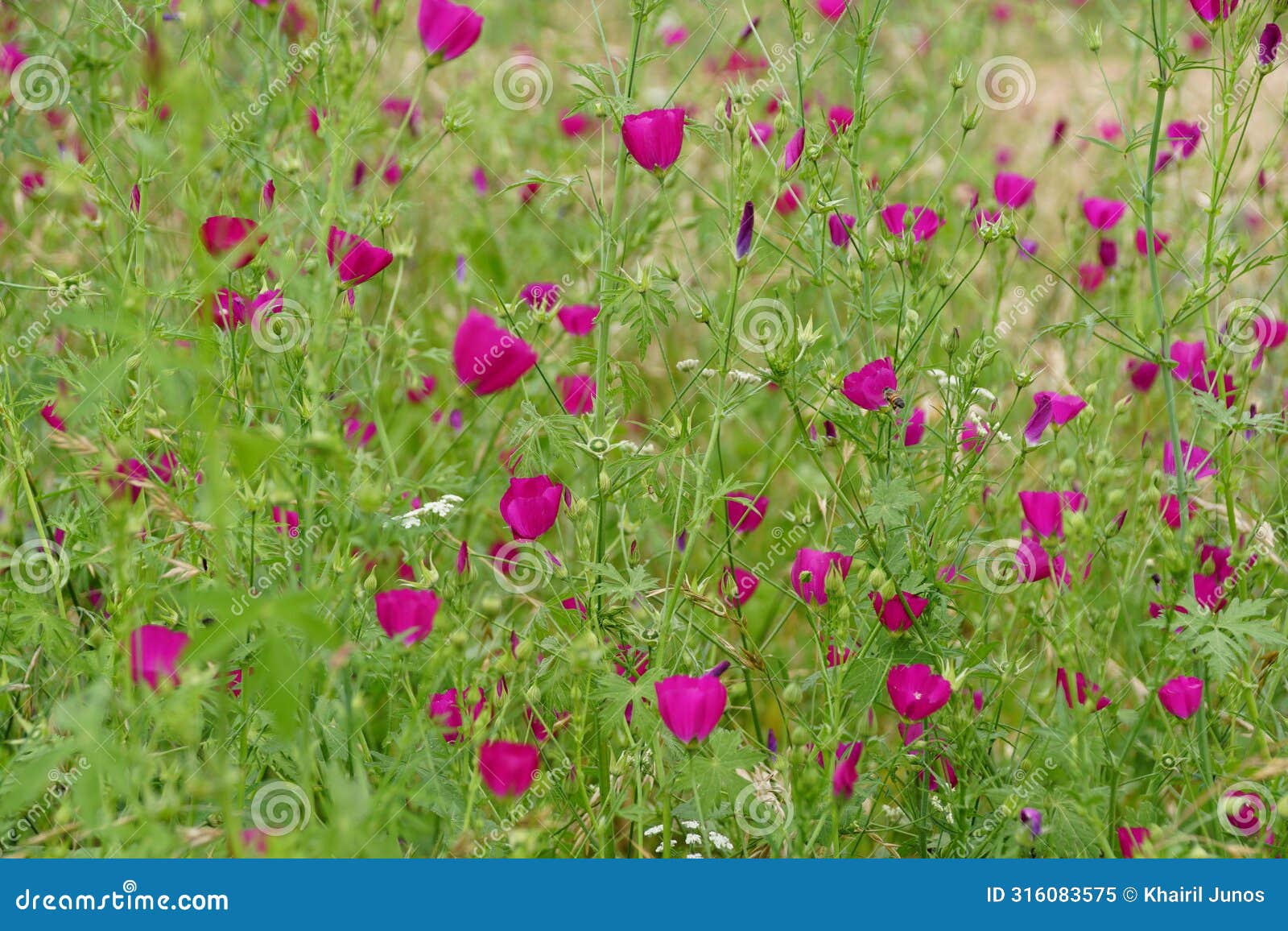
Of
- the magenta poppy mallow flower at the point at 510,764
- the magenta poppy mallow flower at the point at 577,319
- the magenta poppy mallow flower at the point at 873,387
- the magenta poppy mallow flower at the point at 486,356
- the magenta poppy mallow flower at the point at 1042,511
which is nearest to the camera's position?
the magenta poppy mallow flower at the point at 510,764

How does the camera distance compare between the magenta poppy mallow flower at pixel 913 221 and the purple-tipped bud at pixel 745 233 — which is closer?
the purple-tipped bud at pixel 745 233

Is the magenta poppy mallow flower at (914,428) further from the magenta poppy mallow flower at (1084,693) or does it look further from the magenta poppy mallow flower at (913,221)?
the magenta poppy mallow flower at (1084,693)

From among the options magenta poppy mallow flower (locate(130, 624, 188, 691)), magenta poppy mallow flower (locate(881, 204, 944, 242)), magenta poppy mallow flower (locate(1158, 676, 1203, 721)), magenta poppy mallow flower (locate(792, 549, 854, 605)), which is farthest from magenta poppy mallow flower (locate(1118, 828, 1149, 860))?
magenta poppy mallow flower (locate(130, 624, 188, 691))

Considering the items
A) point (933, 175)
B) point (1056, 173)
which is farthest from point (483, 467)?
point (1056, 173)

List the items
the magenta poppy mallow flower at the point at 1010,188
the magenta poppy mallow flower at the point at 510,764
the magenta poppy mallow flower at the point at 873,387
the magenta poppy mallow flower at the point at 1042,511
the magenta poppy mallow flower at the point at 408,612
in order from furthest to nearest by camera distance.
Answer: the magenta poppy mallow flower at the point at 1010,188 < the magenta poppy mallow flower at the point at 1042,511 < the magenta poppy mallow flower at the point at 873,387 < the magenta poppy mallow flower at the point at 408,612 < the magenta poppy mallow flower at the point at 510,764

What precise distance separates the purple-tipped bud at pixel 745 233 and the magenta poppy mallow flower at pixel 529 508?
43 cm

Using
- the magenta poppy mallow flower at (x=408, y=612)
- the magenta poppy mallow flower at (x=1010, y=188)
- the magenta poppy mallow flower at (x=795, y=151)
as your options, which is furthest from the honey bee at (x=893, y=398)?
the magenta poppy mallow flower at (x=1010, y=188)

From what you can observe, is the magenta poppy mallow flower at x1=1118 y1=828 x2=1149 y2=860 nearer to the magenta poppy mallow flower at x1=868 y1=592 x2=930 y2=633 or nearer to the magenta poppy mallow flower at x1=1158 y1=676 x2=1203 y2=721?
the magenta poppy mallow flower at x1=1158 y1=676 x2=1203 y2=721

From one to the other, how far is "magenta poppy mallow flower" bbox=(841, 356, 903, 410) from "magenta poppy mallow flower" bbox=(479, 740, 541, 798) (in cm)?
67

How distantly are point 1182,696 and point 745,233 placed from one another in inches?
36.0

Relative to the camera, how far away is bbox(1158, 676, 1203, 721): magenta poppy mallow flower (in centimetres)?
176

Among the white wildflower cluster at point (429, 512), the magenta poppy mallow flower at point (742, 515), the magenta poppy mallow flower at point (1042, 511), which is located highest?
the magenta poppy mallow flower at point (1042, 511)

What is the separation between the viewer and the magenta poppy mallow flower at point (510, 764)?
140 cm

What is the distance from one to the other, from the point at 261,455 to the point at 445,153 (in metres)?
3.14
